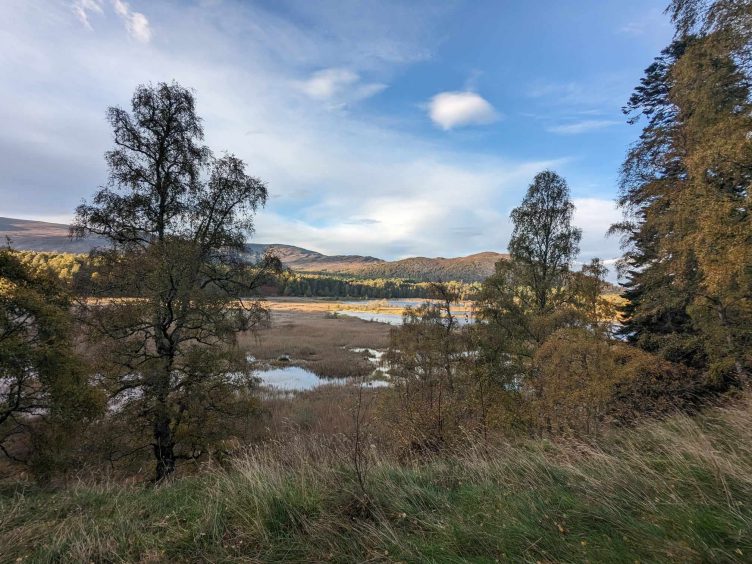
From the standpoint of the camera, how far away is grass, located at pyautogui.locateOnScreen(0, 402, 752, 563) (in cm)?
281

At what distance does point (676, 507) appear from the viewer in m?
3.07

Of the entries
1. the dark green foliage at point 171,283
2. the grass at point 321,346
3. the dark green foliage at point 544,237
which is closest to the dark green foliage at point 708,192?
the dark green foliage at point 544,237

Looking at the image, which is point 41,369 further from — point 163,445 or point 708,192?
point 708,192

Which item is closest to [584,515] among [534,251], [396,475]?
[396,475]

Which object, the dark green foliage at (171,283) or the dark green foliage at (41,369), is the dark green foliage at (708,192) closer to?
the dark green foliage at (171,283)

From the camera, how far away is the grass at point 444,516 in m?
2.81

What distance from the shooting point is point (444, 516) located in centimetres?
362

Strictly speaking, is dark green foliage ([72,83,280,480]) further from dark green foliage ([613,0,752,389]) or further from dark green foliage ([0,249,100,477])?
dark green foliage ([613,0,752,389])

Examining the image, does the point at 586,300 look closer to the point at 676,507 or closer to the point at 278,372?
the point at 676,507

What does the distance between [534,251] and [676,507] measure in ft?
53.3

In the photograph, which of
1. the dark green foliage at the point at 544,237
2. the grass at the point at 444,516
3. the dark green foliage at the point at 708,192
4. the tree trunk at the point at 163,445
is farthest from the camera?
the dark green foliage at the point at 544,237

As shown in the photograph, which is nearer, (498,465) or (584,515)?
(584,515)

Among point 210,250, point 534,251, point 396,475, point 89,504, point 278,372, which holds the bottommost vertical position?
point 278,372

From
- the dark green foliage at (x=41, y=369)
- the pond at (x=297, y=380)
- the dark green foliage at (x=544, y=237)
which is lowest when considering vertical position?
the pond at (x=297, y=380)
